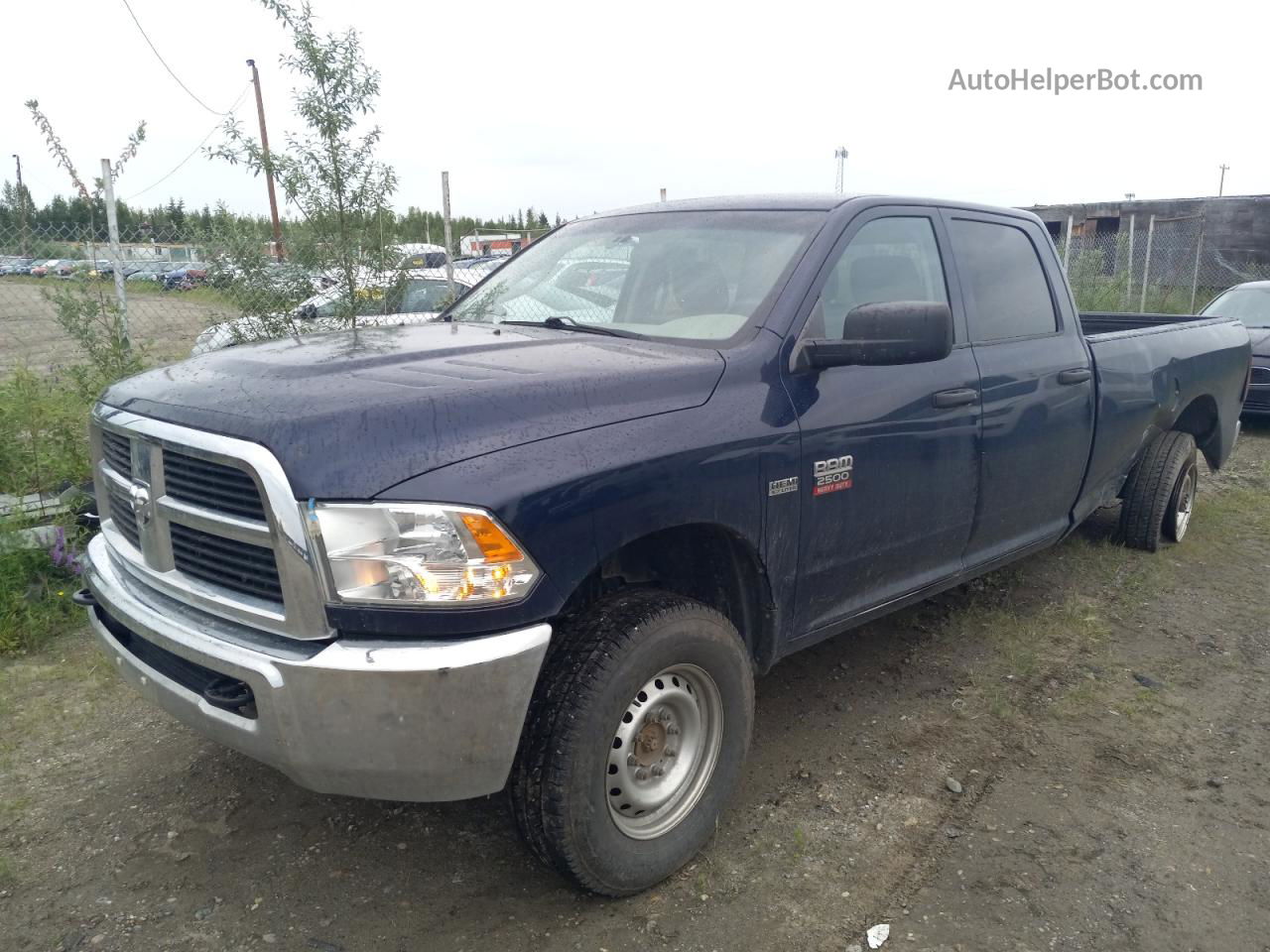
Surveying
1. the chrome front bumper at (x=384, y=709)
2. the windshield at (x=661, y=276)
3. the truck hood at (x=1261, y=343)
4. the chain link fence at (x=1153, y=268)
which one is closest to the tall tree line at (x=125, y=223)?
the windshield at (x=661, y=276)

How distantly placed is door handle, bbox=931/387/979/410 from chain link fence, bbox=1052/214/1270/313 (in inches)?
453

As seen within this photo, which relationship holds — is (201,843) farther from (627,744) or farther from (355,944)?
(627,744)

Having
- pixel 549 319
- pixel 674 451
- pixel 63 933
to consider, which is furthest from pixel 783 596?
pixel 63 933

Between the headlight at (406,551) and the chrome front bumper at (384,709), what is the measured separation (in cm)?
12

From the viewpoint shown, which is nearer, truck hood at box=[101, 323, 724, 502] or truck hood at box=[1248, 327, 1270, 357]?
truck hood at box=[101, 323, 724, 502]

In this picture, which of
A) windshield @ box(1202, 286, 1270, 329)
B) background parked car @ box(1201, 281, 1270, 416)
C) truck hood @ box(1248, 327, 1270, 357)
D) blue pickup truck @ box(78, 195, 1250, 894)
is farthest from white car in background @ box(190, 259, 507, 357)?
windshield @ box(1202, 286, 1270, 329)

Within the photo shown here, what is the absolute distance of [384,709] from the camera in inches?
85.0

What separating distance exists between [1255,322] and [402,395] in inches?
400

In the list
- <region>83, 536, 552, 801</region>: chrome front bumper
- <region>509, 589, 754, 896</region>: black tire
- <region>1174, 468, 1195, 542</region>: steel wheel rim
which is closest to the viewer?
<region>83, 536, 552, 801</region>: chrome front bumper

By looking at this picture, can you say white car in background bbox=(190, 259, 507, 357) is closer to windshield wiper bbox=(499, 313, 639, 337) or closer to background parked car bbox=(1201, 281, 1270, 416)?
windshield wiper bbox=(499, 313, 639, 337)

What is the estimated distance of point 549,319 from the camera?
3.52 m

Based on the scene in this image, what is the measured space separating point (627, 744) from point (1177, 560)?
4375 millimetres

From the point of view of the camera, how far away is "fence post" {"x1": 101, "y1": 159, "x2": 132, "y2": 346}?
6.04 meters

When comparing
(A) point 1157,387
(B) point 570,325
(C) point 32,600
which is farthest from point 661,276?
(C) point 32,600
